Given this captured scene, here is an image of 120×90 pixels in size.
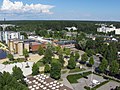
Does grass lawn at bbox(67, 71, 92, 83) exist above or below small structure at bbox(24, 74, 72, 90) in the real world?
below

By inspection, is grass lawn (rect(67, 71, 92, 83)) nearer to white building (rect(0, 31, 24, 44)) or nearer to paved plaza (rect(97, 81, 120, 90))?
paved plaza (rect(97, 81, 120, 90))

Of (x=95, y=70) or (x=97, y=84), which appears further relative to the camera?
(x=95, y=70)

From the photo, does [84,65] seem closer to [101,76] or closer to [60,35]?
[101,76]

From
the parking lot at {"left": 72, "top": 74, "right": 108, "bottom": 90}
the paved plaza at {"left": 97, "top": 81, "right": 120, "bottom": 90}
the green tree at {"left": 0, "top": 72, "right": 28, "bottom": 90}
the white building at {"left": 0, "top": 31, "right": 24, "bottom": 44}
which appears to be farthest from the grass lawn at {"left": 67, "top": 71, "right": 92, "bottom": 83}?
the white building at {"left": 0, "top": 31, "right": 24, "bottom": 44}

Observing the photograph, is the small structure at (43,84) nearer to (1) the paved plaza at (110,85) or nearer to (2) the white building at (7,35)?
(1) the paved plaza at (110,85)

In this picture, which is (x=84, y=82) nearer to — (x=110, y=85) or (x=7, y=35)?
(x=110, y=85)

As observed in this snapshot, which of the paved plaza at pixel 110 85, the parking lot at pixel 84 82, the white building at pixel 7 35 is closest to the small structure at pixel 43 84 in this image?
the parking lot at pixel 84 82

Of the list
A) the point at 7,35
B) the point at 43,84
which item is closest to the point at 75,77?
the point at 43,84

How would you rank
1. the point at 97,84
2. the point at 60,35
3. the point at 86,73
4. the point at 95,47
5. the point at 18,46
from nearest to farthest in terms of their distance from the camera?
the point at 97,84, the point at 86,73, the point at 18,46, the point at 95,47, the point at 60,35

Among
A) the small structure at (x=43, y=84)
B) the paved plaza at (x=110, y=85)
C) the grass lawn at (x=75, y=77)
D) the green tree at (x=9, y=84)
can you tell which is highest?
the green tree at (x=9, y=84)

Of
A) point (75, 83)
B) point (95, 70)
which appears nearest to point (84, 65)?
point (95, 70)

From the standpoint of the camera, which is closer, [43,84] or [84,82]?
[43,84]
